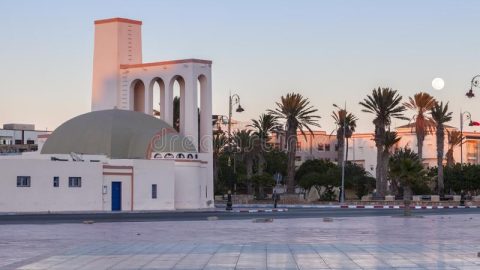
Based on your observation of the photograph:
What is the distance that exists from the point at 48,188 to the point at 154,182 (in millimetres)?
9581

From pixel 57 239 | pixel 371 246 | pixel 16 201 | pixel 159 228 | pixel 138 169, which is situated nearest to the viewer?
pixel 371 246

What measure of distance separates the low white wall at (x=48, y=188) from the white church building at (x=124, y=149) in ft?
0.21

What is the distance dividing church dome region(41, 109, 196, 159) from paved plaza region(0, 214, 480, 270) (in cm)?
4006

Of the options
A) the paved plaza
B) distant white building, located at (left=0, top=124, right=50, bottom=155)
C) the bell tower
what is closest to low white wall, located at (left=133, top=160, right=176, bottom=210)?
the bell tower

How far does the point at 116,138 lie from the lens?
7531 cm

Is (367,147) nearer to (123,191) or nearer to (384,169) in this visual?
(384,169)

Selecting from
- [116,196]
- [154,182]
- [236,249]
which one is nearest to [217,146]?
[154,182]

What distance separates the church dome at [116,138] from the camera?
245 ft

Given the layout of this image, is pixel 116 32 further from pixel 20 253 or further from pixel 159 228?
pixel 20 253

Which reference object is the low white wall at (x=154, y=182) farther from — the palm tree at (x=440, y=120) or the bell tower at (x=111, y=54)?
the palm tree at (x=440, y=120)

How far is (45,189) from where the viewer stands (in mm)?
63281

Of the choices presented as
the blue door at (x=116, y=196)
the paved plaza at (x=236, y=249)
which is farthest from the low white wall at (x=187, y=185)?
the paved plaza at (x=236, y=249)

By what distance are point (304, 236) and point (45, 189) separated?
36.5 metres

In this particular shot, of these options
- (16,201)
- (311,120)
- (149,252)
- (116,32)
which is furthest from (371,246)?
(311,120)
